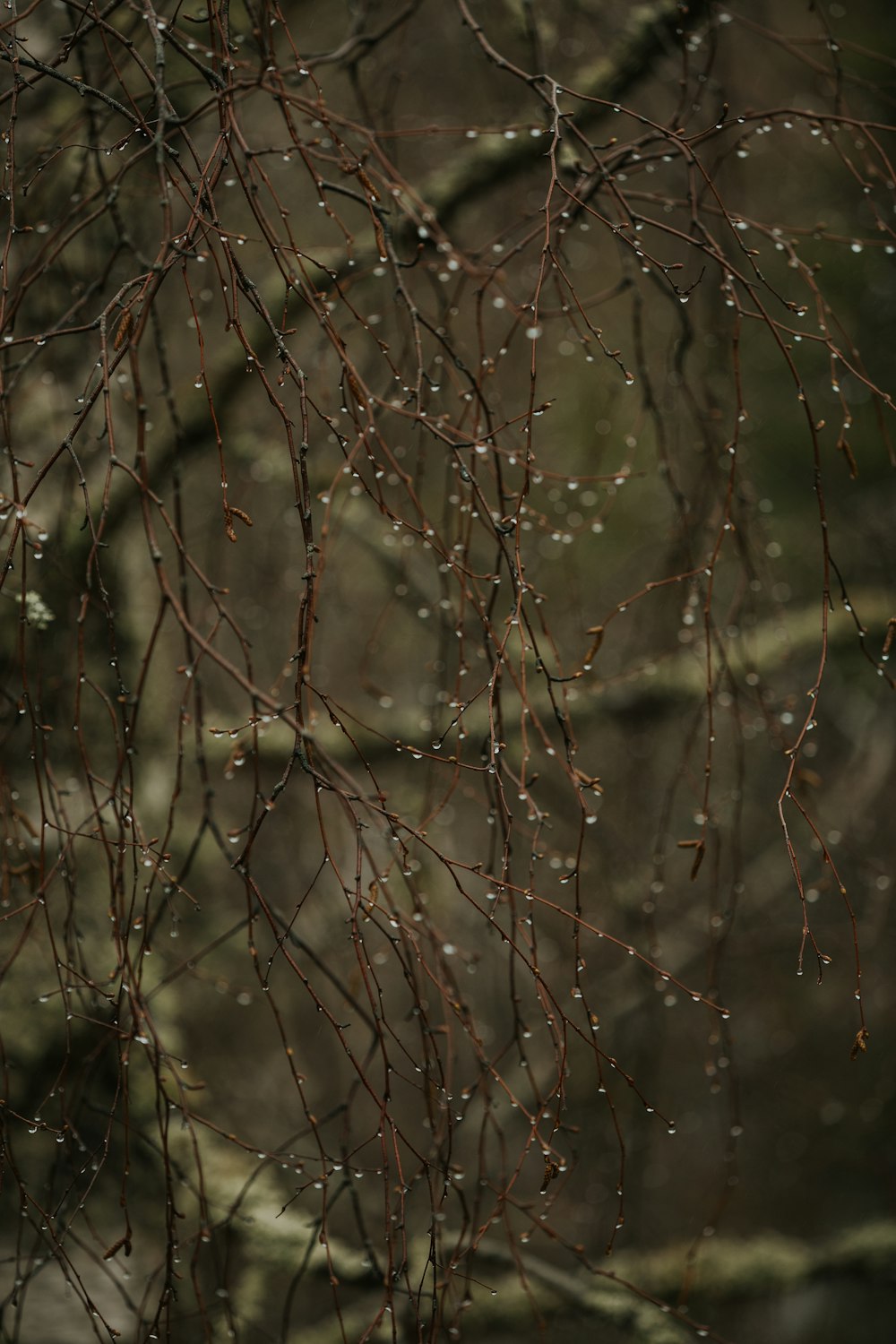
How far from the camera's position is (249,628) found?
1.80 metres

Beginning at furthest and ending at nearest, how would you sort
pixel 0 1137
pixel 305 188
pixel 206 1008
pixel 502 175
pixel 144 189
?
pixel 206 1008 < pixel 305 188 < pixel 502 175 < pixel 144 189 < pixel 0 1137

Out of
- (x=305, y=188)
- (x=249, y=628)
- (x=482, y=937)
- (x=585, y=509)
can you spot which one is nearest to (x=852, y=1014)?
(x=482, y=937)

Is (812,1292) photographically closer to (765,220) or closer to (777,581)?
(777,581)

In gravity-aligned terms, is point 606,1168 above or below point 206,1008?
below

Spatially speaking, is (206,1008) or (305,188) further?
(206,1008)

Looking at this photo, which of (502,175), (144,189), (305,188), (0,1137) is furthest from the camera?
(305,188)

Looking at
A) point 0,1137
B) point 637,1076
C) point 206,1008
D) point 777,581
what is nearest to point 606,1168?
point 637,1076

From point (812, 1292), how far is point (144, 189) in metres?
1.92

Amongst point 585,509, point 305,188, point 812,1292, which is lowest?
point 812,1292

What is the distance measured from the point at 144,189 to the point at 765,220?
35.9 inches

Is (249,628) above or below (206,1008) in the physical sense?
Answer: above

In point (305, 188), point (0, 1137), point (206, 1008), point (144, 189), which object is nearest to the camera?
point (0, 1137)

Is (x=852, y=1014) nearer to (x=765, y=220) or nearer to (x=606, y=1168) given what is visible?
(x=606, y=1168)

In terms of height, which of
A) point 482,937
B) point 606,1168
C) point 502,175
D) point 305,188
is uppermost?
point 305,188
